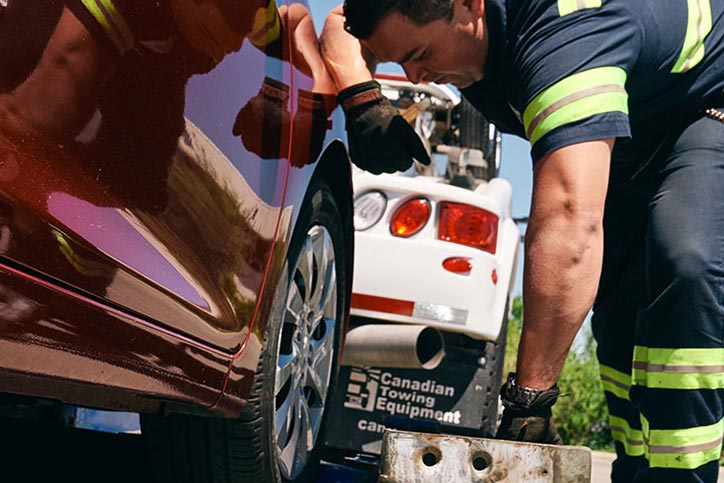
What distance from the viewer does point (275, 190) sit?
203cm

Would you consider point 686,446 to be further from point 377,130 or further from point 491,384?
point 491,384

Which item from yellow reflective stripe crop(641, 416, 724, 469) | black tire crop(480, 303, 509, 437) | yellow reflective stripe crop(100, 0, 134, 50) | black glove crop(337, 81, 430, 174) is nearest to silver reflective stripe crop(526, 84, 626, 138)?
black glove crop(337, 81, 430, 174)

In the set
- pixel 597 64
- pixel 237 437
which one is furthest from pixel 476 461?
pixel 597 64

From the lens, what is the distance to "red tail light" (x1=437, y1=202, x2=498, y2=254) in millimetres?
3932

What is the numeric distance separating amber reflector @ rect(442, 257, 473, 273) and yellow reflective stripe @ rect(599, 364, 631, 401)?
0.92 metres

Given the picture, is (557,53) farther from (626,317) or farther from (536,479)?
(626,317)

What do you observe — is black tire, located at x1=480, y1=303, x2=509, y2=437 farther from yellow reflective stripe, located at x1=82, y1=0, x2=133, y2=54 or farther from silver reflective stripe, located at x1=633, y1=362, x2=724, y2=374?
yellow reflective stripe, located at x1=82, y1=0, x2=133, y2=54

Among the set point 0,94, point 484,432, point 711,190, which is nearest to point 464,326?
point 484,432

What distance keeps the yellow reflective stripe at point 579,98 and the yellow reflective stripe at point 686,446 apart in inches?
30.6

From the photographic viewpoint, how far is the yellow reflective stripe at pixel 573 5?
2.08 meters

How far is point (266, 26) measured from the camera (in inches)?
75.9

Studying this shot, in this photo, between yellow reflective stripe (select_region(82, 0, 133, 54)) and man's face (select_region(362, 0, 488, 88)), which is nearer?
yellow reflective stripe (select_region(82, 0, 133, 54))

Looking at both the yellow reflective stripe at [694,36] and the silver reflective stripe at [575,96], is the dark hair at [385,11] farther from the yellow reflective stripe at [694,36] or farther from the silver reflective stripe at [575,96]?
the yellow reflective stripe at [694,36]

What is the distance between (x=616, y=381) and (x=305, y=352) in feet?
3.16
